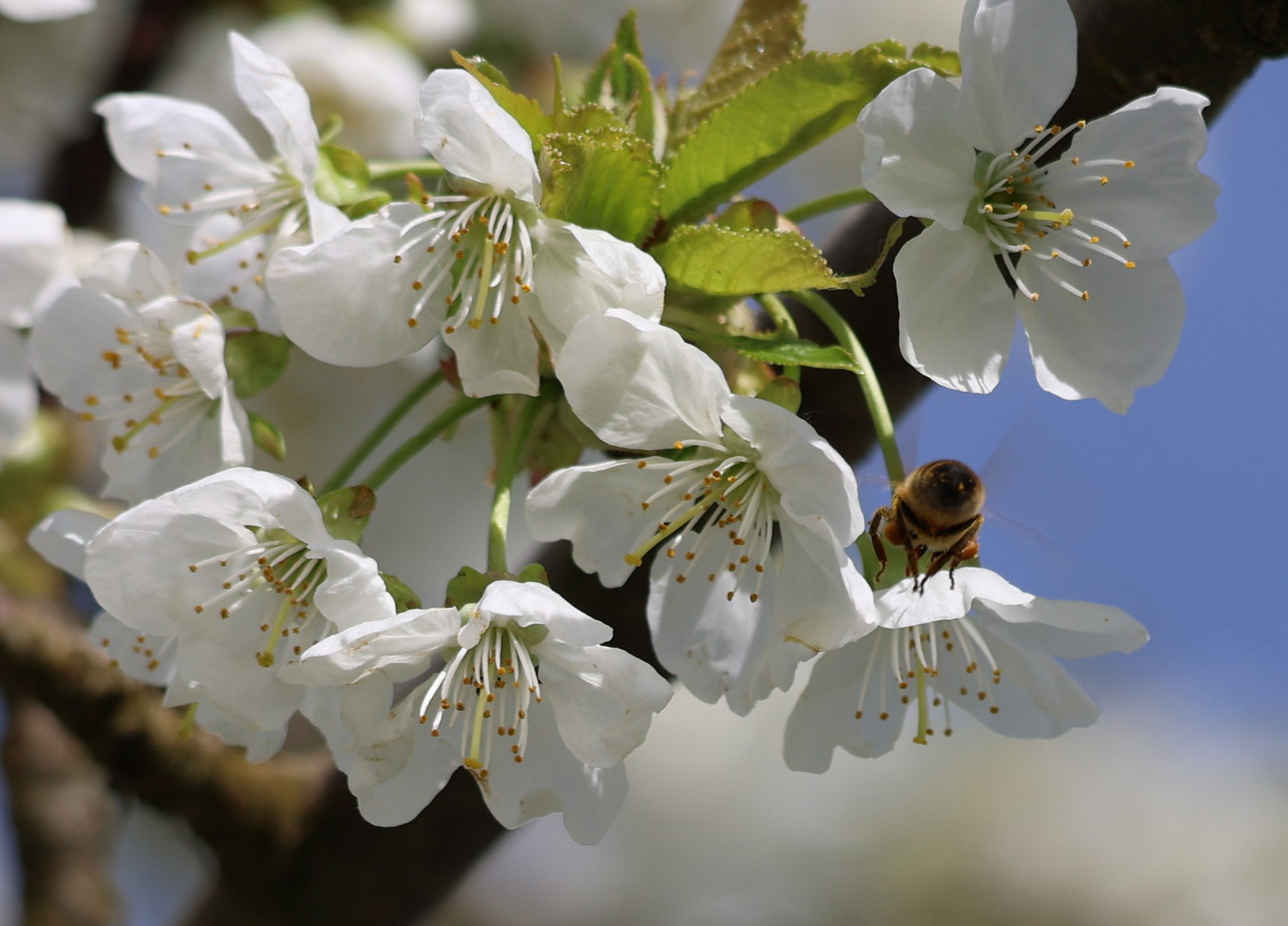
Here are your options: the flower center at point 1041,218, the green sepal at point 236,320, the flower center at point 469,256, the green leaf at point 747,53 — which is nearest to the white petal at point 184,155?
the green sepal at point 236,320

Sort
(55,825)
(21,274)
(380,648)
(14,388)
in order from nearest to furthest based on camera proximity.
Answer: (380,648), (21,274), (14,388), (55,825)

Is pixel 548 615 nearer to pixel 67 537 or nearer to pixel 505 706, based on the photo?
pixel 505 706

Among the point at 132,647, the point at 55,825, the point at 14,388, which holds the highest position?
the point at 132,647

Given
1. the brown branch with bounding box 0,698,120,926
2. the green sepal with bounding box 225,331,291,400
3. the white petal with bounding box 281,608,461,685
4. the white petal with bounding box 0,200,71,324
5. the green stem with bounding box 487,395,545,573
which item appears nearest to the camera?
the white petal with bounding box 281,608,461,685

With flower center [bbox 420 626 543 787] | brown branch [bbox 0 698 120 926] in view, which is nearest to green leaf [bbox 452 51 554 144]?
flower center [bbox 420 626 543 787]

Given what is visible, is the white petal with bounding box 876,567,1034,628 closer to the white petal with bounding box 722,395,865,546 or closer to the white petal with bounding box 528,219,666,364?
the white petal with bounding box 722,395,865,546

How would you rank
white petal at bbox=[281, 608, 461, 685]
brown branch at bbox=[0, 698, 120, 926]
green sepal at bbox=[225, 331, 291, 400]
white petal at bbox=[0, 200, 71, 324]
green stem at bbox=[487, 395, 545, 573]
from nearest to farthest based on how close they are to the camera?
white petal at bbox=[281, 608, 461, 685]
green stem at bbox=[487, 395, 545, 573]
green sepal at bbox=[225, 331, 291, 400]
white petal at bbox=[0, 200, 71, 324]
brown branch at bbox=[0, 698, 120, 926]

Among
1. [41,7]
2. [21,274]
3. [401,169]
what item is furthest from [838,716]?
[41,7]
